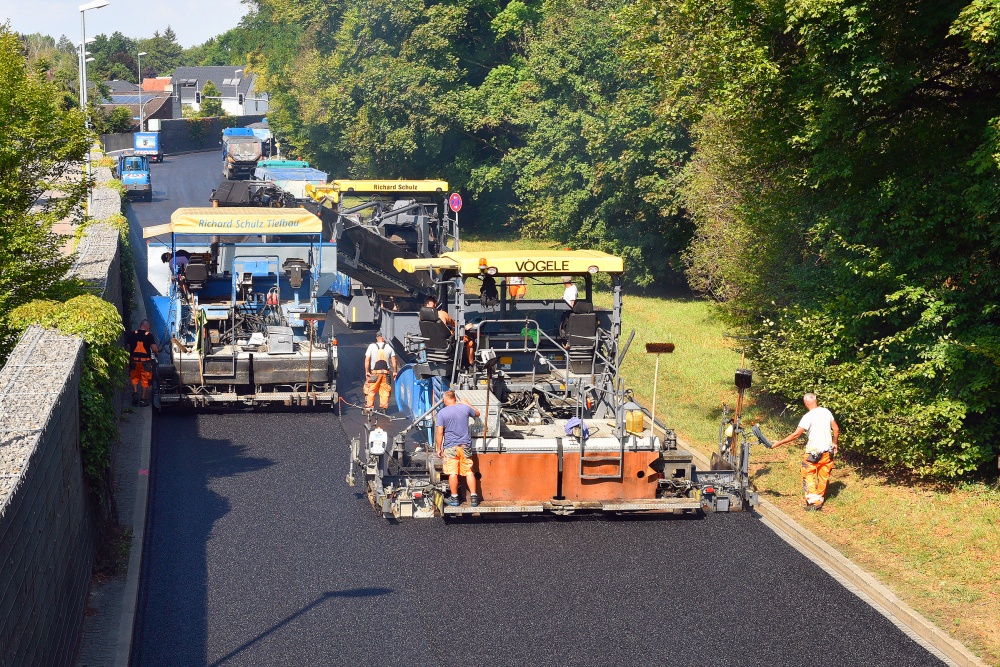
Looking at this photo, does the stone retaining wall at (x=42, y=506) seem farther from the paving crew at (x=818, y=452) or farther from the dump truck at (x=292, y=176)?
the dump truck at (x=292, y=176)

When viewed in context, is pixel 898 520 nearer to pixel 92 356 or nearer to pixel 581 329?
pixel 581 329

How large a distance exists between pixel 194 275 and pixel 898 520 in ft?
41.6

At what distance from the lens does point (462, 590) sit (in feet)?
33.6

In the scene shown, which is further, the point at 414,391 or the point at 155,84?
the point at 155,84

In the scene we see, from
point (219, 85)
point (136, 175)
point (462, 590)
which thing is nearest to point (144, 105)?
point (219, 85)

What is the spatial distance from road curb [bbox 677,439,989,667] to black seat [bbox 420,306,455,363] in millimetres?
4171

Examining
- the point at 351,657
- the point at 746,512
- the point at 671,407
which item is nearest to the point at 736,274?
the point at 671,407

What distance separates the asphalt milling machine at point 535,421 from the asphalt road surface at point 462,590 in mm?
326

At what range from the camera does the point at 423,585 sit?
10328mm

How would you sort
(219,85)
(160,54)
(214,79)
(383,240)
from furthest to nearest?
(160,54) → (214,79) → (219,85) → (383,240)

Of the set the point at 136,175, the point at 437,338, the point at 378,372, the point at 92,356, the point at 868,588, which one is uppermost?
the point at 92,356

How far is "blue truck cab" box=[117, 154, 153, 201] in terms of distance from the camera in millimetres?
46312

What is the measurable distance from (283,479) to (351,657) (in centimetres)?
512

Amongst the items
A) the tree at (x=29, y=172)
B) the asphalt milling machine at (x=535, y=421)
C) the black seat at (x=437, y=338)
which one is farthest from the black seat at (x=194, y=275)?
the black seat at (x=437, y=338)
